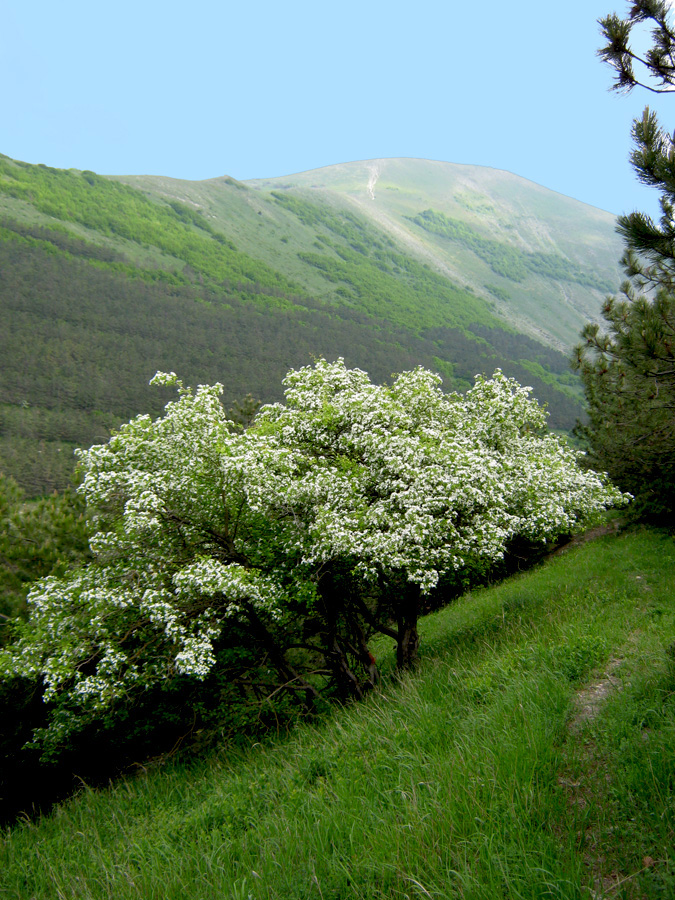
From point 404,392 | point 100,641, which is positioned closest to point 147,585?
point 100,641

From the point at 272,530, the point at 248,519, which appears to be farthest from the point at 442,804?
the point at 248,519

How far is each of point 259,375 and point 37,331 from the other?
2363 inches

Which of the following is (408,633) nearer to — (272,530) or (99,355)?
(272,530)

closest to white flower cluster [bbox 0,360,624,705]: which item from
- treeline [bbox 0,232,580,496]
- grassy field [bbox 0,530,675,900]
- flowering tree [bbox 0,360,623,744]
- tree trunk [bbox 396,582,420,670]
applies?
flowering tree [bbox 0,360,623,744]

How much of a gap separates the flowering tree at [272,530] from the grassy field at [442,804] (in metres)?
2.44

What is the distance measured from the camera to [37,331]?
144875mm

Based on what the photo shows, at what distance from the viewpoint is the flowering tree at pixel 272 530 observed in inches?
437

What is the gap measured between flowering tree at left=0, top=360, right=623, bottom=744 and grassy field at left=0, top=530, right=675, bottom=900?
8.01ft

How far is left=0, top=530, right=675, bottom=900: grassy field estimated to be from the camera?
14.3 feet

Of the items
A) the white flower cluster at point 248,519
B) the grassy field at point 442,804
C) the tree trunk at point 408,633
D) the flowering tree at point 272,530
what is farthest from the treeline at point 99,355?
the grassy field at point 442,804

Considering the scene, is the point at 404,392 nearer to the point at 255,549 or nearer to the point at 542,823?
the point at 255,549

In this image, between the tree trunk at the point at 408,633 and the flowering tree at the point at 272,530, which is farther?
the tree trunk at the point at 408,633

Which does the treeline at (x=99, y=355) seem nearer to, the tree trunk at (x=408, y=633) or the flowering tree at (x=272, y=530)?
the flowering tree at (x=272, y=530)

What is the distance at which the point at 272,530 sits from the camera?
524 inches
